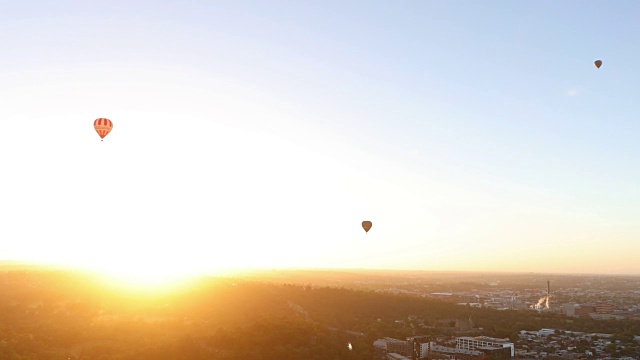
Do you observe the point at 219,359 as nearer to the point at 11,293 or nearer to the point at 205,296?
the point at 205,296

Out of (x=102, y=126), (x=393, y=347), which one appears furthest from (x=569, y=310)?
(x=102, y=126)

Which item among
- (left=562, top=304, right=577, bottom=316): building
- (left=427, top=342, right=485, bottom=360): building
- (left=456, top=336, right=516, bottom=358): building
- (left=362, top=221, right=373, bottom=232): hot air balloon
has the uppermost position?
(left=362, top=221, right=373, bottom=232): hot air balloon

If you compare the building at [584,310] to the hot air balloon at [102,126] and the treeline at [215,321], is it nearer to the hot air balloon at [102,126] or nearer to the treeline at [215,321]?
the treeline at [215,321]

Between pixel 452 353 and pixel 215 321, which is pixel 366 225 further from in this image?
pixel 215 321

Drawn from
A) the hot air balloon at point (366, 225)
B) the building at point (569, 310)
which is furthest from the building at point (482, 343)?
the building at point (569, 310)

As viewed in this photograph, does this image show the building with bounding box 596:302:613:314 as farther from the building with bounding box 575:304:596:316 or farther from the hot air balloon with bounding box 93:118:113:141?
the hot air balloon with bounding box 93:118:113:141

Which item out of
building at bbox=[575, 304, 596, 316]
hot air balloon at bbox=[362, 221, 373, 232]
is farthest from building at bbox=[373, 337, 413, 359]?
building at bbox=[575, 304, 596, 316]
